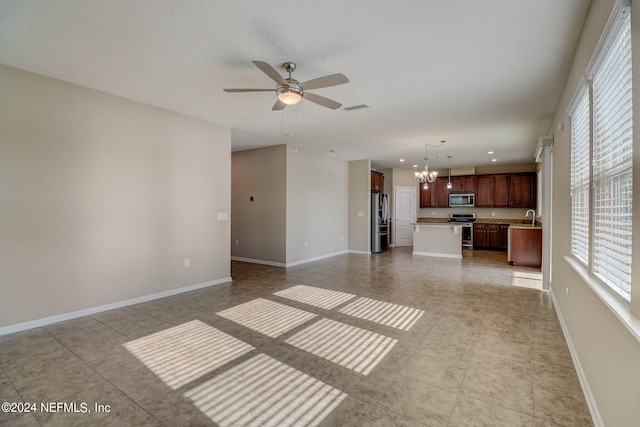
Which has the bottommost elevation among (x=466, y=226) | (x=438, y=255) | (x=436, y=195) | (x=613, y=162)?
(x=438, y=255)

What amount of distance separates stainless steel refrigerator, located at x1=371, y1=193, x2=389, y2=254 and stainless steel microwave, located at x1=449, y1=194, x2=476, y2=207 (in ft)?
8.66

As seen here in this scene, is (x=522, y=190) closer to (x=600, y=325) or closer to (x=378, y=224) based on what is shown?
(x=378, y=224)

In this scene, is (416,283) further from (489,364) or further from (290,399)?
(290,399)

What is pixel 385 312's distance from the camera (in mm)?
3908

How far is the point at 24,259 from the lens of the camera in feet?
10.8

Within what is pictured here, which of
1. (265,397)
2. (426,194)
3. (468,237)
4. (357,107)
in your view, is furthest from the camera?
(426,194)

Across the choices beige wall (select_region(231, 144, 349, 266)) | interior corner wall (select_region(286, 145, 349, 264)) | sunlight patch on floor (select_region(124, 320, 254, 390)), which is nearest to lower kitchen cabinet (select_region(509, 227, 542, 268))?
interior corner wall (select_region(286, 145, 349, 264))

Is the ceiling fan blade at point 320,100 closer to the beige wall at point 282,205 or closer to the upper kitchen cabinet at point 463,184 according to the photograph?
the beige wall at point 282,205

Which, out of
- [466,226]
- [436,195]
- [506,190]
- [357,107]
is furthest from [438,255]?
[357,107]

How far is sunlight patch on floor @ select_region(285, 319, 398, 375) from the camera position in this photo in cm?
267

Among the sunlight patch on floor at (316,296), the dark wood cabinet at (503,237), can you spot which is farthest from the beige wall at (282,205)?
the dark wood cabinet at (503,237)

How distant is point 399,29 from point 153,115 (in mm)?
3569

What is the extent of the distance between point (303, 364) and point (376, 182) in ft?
24.3

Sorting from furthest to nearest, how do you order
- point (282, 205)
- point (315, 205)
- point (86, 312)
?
1. point (315, 205)
2. point (282, 205)
3. point (86, 312)
